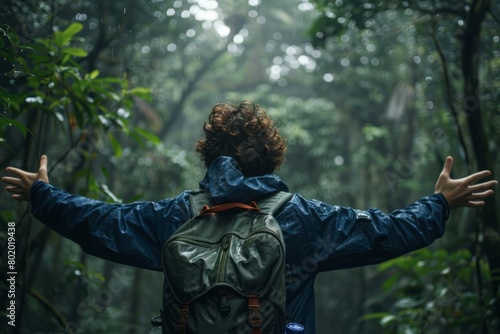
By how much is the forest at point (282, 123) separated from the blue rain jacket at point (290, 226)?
591 millimetres

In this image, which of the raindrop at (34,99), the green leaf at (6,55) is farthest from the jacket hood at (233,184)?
the raindrop at (34,99)

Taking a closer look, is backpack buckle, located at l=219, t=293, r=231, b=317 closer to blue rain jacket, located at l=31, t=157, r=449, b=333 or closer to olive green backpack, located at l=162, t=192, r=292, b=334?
olive green backpack, located at l=162, t=192, r=292, b=334

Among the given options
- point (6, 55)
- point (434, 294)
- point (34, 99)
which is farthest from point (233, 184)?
point (434, 294)

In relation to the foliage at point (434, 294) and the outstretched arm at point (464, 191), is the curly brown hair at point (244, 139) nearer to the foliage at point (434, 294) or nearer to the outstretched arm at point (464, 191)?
the outstretched arm at point (464, 191)

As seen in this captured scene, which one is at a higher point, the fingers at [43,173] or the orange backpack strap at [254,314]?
the fingers at [43,173]

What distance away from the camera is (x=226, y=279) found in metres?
1.42

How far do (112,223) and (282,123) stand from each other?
819 cm

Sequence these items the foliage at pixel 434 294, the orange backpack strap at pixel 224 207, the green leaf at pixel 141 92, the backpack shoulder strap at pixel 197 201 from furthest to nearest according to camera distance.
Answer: the foliage at pixel 434 294 < the green leaf at pixel 141 92 < the backpack shoulder strap at pixel 197 201 < the orange backpack strap at pixel 224 207

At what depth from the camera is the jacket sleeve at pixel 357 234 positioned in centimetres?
167

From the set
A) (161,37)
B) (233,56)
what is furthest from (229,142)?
(233,56)

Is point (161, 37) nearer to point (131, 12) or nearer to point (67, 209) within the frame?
point (131, 12)

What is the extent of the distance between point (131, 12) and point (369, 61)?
21.8 ft

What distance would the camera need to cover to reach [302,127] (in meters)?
11.6

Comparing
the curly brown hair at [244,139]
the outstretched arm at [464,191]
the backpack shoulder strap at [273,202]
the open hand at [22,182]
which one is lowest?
the backpack shoulder strap at [273,202]
